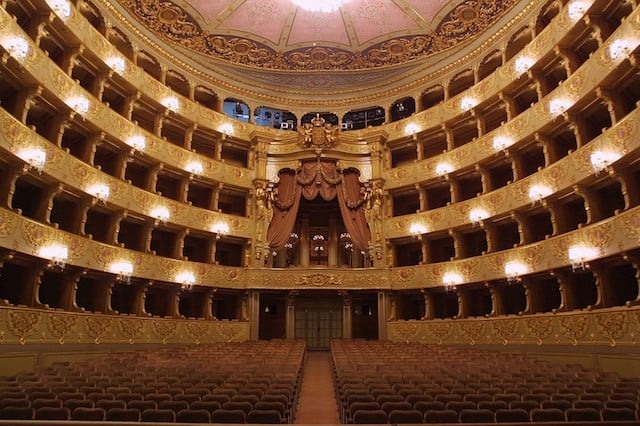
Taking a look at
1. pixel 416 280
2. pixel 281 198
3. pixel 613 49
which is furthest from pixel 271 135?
pixel 613 49

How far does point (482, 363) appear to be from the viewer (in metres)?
10.4

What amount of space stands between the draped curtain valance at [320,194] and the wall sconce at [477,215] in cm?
493

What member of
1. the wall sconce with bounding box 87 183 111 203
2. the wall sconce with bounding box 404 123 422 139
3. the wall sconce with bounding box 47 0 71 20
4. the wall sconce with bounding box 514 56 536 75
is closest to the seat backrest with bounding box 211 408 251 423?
the wall sconce with bounding box 87 183 111 203

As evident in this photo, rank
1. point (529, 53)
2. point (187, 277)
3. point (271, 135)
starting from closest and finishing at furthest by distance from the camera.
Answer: point (529, 53)
point (187, 277)
point (271, 135)

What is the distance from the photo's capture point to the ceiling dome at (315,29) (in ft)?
63.6

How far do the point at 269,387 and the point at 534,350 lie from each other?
11145mm

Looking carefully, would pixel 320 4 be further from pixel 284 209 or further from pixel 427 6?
pixel 284 209

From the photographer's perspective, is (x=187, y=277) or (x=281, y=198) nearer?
(x=187, y=277)

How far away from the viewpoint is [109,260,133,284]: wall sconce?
15781 mm

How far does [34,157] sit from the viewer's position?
41.4 ft

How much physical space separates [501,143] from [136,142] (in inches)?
535

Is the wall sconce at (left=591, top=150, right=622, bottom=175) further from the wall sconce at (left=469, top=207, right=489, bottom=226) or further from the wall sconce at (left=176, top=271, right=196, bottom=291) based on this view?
the wall sconce at (left=176, top=271, right=196, bottom=291)

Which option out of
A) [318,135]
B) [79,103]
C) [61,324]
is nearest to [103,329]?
[61,324]

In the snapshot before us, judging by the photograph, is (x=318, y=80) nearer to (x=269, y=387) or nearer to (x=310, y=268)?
(x=310, y=268)
